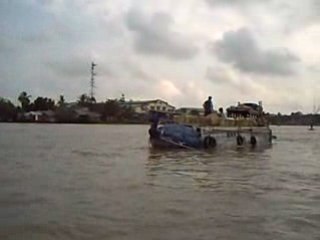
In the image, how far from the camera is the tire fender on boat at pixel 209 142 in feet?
103

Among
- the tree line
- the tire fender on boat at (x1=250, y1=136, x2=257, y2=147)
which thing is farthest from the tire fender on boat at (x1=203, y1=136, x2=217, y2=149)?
the tree line

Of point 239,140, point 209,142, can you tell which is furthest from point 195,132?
point 239,140

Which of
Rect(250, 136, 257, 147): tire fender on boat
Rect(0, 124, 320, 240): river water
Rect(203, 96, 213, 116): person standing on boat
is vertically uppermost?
Rect(203, 96, 213, 116): person standing on boat

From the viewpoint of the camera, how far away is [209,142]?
31531 millimetres

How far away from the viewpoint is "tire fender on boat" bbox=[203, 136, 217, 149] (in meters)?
31.2

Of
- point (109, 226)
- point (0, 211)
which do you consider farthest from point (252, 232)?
point (0, 211)

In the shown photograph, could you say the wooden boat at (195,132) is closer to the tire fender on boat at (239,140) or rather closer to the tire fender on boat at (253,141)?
the tire fender on boat at (239,140)

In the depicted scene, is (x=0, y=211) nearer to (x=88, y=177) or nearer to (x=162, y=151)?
(x=88, y=177)

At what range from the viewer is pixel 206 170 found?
20.2 meters

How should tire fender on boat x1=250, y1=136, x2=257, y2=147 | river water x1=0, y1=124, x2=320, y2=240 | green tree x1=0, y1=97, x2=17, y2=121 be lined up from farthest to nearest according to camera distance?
green tree x1=0, y1=97, x2=17, y2=121
tire fender on boat x1=250, y1=136, x2=257, y2=147
river water x1=0, y1=124, x2=320, y2=240

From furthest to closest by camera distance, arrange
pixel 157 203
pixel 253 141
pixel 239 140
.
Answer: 1. pixel 253 141
2. pixel 239 140
3. pixel 157 203

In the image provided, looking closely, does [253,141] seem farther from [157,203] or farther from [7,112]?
[7,112]

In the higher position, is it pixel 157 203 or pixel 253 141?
pixel 253 141

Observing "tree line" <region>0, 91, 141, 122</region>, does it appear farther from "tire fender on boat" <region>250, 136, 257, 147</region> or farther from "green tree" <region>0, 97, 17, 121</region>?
"tire fender on boat" <region>250, 136, 257, 147</region>
